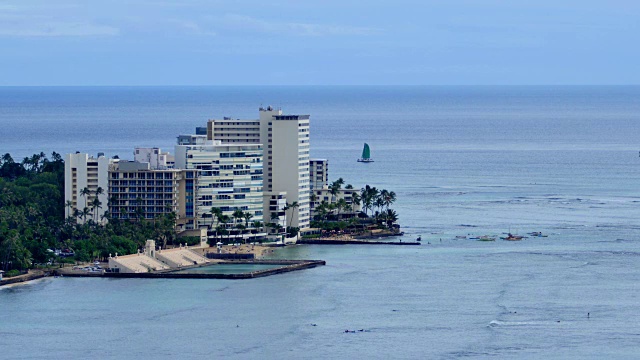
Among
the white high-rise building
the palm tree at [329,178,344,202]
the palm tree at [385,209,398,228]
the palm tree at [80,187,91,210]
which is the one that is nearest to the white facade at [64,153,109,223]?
the palm tree at [80,187,91,210]

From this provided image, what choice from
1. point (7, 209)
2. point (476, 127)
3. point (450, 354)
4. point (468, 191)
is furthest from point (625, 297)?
point (476, 127)

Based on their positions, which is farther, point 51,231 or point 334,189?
point 334,189

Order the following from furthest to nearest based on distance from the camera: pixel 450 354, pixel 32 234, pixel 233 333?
pixel 32 234 → pixel 233 333 → pixel 450 354

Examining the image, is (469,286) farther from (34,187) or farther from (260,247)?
(34,187)

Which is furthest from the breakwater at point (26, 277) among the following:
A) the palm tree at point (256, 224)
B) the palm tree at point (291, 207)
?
the palm tree at point (291, 207)

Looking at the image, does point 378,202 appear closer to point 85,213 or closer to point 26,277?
point 85,213

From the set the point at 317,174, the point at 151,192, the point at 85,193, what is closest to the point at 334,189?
the point at 317,174
